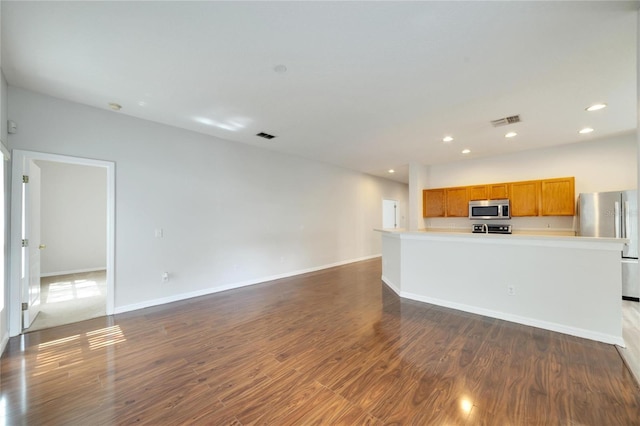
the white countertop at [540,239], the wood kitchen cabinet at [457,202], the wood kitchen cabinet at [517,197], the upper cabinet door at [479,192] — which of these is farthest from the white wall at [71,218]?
the upper cabinet door at [479,192]

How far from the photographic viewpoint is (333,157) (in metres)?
6.18

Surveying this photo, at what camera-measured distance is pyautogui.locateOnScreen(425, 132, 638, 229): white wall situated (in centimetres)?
460

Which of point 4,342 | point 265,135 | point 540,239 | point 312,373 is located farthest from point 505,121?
point 4,342

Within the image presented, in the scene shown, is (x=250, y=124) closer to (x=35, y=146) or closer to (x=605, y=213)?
A: (x=35, y=146)

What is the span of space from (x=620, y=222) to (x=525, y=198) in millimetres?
1395

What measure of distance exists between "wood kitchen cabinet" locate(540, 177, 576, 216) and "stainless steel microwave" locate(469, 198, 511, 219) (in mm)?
599

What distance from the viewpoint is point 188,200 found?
4367 mm

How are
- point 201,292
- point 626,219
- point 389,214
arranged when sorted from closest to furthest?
point 626,219 → point 201,292 → point 389,214

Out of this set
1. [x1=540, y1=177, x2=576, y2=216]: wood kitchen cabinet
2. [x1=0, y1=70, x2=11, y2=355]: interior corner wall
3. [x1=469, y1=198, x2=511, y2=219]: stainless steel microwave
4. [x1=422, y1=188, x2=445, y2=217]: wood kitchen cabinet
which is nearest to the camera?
[x1=0, y1=70, x2=11, y2=355]: interior corner wall

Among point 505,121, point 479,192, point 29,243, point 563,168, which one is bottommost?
point 29,243

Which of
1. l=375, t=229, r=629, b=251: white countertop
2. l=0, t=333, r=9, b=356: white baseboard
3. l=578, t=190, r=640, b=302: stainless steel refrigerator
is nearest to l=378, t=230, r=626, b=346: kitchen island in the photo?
l=375, t=229, r=629, b=251: white countertop

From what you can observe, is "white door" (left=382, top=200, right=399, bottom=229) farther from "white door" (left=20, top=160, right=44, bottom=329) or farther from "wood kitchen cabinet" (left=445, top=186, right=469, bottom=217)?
"white door" (left=20, top=160, right=44, bottom=329)

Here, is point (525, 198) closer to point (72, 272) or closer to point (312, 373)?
point (312, 373)

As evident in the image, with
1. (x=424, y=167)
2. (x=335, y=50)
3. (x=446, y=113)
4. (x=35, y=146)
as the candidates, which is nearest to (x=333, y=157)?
(x=424, y=167)
